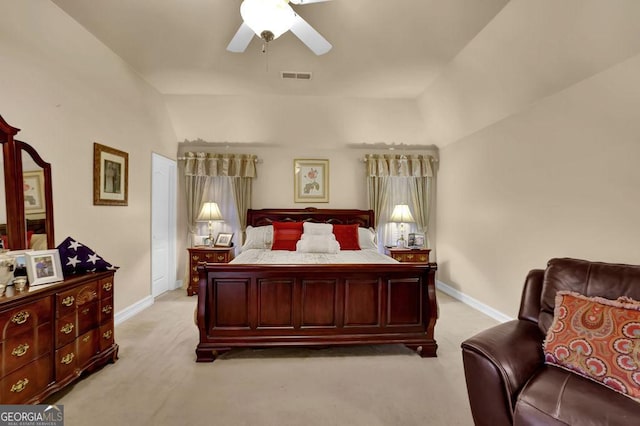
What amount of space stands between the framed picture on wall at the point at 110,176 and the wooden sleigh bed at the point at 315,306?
1577mm

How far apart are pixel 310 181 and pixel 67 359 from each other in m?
3.77

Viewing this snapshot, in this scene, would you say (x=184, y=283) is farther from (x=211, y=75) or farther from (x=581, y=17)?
(x=581, y=17)

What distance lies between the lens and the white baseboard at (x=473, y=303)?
351cm

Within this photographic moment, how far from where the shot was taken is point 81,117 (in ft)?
9.31

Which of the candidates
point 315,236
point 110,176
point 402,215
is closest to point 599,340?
point 315,236

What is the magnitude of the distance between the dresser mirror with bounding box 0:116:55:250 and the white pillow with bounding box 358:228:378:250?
11.8 ft

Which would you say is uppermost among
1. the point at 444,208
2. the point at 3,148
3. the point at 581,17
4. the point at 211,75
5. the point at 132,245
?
the point at 211,75

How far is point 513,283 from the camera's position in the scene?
333 cm

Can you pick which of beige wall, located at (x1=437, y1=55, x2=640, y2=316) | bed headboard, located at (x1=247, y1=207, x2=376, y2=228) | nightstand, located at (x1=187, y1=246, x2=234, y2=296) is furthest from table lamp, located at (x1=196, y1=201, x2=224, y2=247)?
beige wall, located at (x1=437, y1=55, x2=640, y2=316)

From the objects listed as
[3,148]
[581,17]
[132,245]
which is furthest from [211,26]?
[581,17]

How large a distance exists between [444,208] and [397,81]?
2.30 metres

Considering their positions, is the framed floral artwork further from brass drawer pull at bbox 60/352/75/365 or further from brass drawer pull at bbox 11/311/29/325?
brass drawer pull at bbox 11/311/29/325

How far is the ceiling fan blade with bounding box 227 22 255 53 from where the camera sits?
2.07 metres

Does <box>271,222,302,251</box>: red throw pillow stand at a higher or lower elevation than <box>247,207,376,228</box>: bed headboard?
lower
